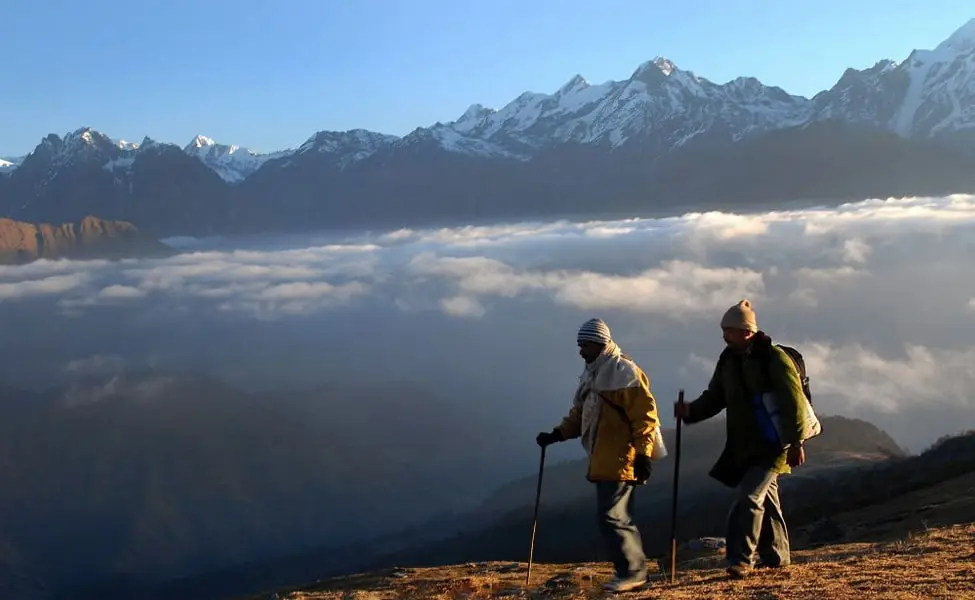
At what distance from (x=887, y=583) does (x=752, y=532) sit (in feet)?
5.28

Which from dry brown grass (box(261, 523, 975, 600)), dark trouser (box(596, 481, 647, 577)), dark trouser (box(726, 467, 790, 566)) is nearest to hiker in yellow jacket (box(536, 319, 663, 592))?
dark trouser (box(596, 481, 647, 577))

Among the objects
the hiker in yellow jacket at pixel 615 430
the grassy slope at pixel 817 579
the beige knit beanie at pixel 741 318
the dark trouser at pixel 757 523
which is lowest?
the grassy slope at pixel 817 579

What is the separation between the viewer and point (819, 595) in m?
9.05

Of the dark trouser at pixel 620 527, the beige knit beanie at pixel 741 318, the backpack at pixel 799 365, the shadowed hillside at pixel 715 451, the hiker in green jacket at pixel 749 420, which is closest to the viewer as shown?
the hiker in green jacket at pixel 749 420

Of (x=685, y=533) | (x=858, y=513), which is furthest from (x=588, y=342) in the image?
(x=685, y=533)

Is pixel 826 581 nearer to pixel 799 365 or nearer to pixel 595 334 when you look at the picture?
pixel 799 365

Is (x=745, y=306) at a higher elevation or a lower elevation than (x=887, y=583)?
higher

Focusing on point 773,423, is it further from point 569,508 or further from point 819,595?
point 569,508

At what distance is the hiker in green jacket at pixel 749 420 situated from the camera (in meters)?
9.38

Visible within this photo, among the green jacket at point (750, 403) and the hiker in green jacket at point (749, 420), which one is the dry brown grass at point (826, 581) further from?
the green jacket at point (750, 403)

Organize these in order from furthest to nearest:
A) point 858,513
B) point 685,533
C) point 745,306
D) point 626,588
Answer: point 685,533, point 858,513, point 626,588, point 745,306

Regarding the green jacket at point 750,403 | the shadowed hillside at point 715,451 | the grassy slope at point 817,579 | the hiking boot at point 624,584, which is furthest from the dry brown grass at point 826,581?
the shadowed hillside at point 715,451

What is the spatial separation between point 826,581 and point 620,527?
2520 millimetres

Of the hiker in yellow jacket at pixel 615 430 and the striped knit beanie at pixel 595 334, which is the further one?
the striped knit beanie at pixel 595 334
